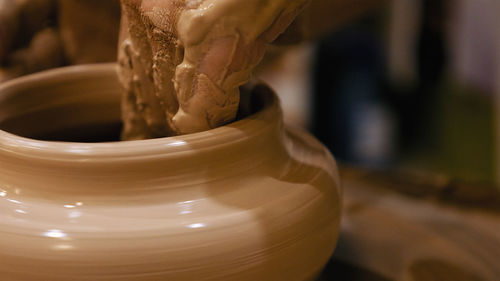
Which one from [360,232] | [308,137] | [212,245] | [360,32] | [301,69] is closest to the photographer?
[212,245]

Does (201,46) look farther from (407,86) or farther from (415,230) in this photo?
(407,86)

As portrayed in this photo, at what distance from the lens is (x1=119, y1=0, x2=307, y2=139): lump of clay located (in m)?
0.53

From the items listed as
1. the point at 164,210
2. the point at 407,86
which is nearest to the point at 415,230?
the point at 164,210

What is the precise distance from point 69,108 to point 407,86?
2375 mm

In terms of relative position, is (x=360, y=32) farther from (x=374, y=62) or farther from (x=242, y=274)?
(x=242, y=274)

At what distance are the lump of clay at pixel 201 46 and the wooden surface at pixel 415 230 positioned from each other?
36cm

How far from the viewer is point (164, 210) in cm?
54

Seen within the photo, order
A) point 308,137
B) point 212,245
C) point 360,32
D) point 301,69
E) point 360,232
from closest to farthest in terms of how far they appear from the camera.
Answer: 1. point 212,245
2. point 308,137
3. point 360,232
4. point 360,32
5. point 301,69

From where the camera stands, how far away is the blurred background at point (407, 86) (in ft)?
8.10

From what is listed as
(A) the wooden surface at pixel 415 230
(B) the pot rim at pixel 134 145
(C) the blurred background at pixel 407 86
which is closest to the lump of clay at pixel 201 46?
(B) the pot rim at pixel 134 145

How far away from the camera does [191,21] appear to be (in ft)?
1.77

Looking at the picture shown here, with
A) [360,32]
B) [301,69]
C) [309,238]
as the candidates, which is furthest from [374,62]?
[309,238]

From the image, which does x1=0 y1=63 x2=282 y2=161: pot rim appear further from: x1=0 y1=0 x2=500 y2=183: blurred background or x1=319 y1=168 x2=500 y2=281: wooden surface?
x1=0 y1=0 x2=500 y2=183: blurred background

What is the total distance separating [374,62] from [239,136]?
2308 millimetres
